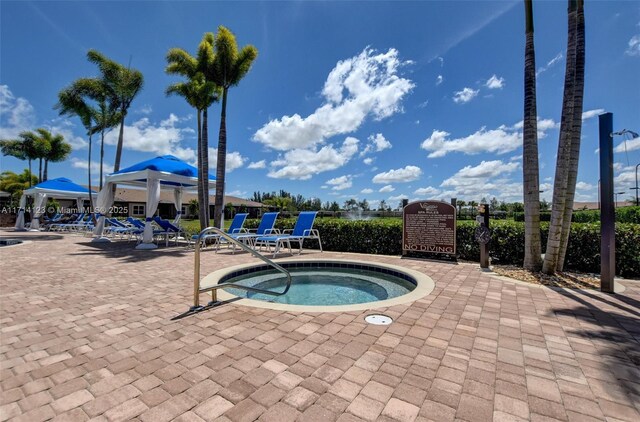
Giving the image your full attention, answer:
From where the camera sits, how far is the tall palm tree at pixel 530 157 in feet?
18.4

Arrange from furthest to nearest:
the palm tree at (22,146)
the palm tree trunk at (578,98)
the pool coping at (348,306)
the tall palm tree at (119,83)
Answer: the palm tree at (22,146) < the tall palm tree at (119,83) < the palm tree trunk at (578,98) < the pool coping at (348,306)

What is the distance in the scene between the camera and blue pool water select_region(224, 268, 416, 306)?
15.1 feet

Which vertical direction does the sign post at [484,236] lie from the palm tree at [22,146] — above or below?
below

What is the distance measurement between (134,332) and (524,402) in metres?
3.13

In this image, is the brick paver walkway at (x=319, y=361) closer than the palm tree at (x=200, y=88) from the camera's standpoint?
Yes

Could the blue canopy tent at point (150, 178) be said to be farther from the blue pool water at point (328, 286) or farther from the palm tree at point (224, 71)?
the blue pool water at point (328, 286)

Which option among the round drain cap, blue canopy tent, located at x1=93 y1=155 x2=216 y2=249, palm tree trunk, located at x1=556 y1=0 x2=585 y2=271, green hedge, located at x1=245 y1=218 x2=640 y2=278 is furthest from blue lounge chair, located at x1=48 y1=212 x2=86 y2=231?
palm tree trunk, located at x1=556 y1=0 x2=585 y2=271

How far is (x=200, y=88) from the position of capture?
10.2 meters

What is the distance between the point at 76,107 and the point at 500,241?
22714 mm

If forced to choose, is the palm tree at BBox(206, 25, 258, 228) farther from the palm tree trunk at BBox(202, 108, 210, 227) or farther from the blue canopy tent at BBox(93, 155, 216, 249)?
the blue canopy tent at BBox(93, 155, 216, 249)

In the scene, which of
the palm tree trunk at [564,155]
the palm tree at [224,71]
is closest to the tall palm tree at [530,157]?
the palm tree trunk at [564,155]

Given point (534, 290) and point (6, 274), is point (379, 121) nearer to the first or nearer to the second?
point (534, 290)

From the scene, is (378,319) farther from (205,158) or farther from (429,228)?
(205,158)

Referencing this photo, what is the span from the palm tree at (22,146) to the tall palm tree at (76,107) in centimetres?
835
